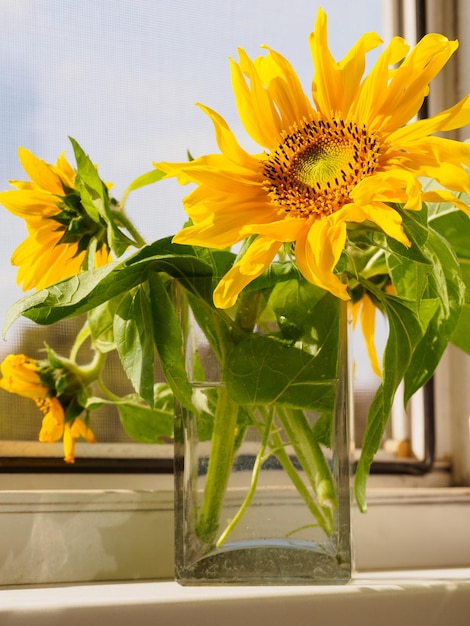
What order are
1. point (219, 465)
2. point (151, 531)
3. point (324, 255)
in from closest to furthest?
1. point (324, 255)
2. point (219, 465)
3. point (151, 531)

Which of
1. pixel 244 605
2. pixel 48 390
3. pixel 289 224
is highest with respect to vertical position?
pixel 289 224

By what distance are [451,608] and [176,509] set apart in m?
0.19

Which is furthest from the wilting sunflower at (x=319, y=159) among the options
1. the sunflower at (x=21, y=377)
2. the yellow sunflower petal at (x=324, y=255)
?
the sunflower at (x=21, y=377)

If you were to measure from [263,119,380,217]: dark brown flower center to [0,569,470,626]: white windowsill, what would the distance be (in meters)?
0.23

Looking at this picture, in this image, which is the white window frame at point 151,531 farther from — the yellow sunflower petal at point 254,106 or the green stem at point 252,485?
the yellow sunflower petal at point 254,106

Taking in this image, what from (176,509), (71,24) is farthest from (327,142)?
(71,24)

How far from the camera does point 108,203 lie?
0.63 metres

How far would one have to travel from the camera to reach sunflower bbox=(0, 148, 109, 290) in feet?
2.13

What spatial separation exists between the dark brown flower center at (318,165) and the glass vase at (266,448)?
0.07 metres

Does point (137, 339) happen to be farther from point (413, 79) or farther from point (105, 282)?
point (413, 79)

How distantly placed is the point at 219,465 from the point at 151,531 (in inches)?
6.0

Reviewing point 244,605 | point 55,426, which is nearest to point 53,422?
point 55,426

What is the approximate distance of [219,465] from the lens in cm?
63

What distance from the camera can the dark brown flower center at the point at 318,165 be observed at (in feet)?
1.85
